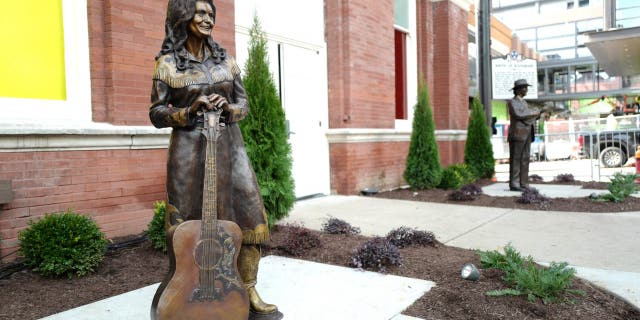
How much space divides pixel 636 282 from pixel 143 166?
16.4 feet

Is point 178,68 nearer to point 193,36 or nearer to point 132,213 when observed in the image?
point 193,36

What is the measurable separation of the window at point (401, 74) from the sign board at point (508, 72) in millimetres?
2181

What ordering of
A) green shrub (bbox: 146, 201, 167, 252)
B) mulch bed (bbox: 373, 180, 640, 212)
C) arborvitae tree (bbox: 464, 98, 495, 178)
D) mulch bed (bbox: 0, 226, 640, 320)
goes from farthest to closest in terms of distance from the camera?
arborvitae tree (bbox: 464, 98, 495, 178) < mulch bed (bbox: 373, 180, 640, 212) < green shrub (bbox: 146, 201, 167, 252) < mulch bed (bbox: 0, 226, 640, 320)

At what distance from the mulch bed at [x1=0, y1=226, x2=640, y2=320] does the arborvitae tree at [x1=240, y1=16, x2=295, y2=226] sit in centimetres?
64

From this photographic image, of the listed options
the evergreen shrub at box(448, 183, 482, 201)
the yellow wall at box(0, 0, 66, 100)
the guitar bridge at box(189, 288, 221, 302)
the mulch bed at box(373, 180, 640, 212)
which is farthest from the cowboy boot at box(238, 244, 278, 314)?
the evergreen shrub at box(448, 183, 482, 201)

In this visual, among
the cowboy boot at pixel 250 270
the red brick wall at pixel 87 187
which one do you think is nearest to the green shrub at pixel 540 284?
the cowboy boot at pixel 250 270

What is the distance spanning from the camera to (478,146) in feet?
42.3

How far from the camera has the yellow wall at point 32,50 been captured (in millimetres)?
4996

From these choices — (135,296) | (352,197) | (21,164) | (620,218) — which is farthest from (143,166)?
(620,218)

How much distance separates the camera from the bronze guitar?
8.50 ft

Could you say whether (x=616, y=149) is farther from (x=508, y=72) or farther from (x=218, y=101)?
(x=218, y=101)

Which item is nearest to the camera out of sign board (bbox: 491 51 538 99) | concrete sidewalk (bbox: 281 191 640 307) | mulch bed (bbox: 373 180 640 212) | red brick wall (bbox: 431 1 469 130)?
concrete sidewalk (bbox: 281 191 640 307)

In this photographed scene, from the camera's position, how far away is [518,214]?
7730 mm

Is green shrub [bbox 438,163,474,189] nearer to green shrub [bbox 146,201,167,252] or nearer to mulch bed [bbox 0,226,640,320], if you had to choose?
mulch bed [bbox 0,226,640,320]
